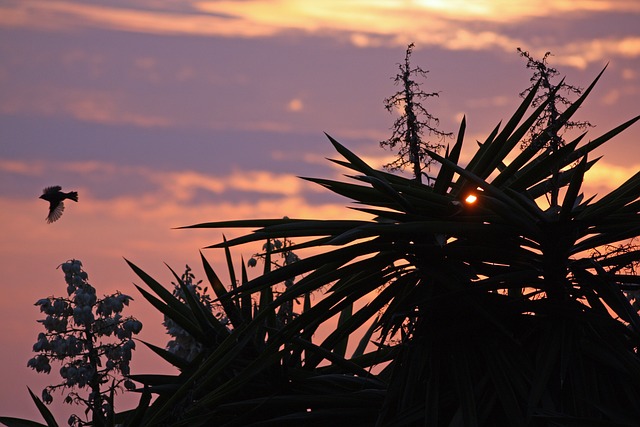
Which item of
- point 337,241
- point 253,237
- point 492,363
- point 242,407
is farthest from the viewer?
point 242,407

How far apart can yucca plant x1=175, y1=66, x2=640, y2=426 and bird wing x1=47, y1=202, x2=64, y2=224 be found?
40.3ft

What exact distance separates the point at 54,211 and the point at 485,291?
13219 millimetres

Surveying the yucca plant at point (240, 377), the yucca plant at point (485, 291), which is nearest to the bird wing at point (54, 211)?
the yucca plant at point (240, 377)

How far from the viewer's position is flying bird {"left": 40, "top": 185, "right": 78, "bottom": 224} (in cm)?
1895

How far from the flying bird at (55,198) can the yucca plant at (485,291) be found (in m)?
12.3

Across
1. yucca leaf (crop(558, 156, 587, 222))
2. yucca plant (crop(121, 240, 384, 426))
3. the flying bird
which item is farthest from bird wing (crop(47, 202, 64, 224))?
yucca leaf (crop(558, 156, 587, 222))

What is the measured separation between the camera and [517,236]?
7.05m

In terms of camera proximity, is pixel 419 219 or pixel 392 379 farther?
pixel 392 379

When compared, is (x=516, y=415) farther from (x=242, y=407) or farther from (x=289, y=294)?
(x=242, y=407)

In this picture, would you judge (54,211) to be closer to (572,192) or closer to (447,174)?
(447,174)

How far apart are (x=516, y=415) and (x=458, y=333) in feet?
2.65

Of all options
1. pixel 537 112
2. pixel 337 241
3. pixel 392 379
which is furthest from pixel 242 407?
pixel 537 112

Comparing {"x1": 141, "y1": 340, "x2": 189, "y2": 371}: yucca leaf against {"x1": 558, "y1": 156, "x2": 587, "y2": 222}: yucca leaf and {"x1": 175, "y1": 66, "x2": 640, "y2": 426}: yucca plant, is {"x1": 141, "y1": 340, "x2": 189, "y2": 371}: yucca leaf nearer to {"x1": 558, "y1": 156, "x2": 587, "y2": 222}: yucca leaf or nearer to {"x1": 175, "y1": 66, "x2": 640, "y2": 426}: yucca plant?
{"x1": 175, "y1": 66, "x2": 640, "y2": 426}: yucca plant

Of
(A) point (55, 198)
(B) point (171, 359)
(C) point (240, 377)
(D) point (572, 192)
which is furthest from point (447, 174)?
(A) point (55, 198)
